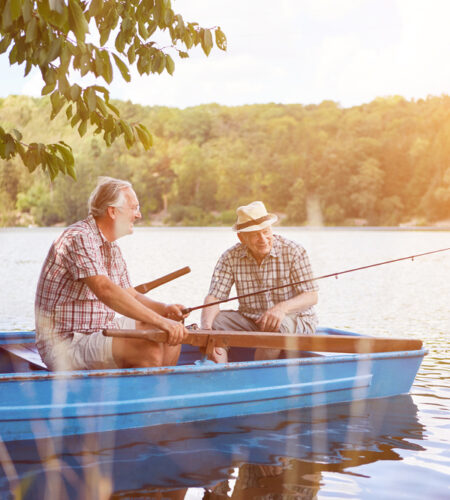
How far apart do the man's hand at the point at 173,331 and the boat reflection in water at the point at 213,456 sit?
654 mm

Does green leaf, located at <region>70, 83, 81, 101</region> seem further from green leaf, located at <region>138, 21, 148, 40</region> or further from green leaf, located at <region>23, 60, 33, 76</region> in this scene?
green leaf, located at <region>138, 21, 148, 40</region>

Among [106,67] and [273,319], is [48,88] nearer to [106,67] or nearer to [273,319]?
[106,67]

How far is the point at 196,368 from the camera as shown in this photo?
477 cm

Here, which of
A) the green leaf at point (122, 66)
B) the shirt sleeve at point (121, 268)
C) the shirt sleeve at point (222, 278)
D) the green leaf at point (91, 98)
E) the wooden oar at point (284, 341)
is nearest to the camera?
the green leaf at point (122, 66)

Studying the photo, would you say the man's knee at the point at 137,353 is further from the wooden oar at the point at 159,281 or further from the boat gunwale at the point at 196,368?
the wooden oar at the point at 159,281

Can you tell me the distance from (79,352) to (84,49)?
173 cm

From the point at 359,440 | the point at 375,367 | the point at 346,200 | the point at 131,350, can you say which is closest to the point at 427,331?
the point at 375,367

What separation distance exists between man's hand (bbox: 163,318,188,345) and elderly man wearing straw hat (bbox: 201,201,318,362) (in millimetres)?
949

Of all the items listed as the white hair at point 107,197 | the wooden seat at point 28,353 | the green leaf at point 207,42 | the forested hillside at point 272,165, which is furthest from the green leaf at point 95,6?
the forested hillside at point 272,165

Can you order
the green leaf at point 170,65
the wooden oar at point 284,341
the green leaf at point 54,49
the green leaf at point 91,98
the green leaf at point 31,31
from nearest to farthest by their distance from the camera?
the green leaf at point 31,31
the green leaf at point 54,49
the green leaf at point 91,98
the green leaf at point 170,65
the wooden oar at point 284,341

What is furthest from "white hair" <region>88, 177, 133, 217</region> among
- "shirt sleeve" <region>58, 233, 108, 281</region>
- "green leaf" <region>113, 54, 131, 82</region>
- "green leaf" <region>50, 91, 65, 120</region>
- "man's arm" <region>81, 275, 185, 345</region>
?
"green leaf" <region>113, 54, 131, 82</region>

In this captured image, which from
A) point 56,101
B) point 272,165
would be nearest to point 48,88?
point 56,101

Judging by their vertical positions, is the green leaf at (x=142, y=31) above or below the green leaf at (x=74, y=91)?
above

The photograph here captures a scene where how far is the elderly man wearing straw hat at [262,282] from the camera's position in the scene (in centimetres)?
548
